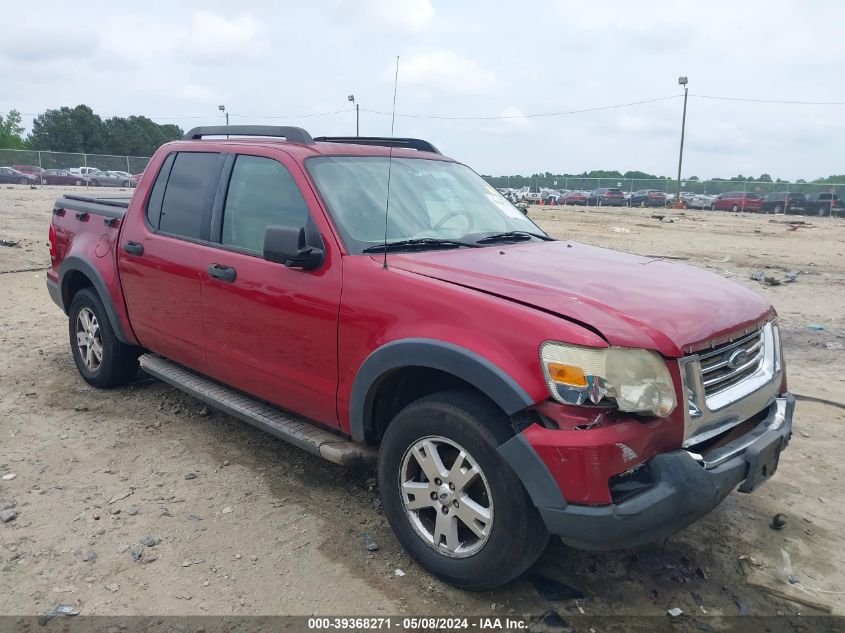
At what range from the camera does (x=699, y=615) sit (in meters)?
2.90

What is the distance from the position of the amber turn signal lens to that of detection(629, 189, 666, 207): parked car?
44.4 meters

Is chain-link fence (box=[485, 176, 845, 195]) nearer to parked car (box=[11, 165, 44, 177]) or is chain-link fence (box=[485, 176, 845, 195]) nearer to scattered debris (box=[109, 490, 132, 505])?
parked car (box=[11, 165, 44, 177])

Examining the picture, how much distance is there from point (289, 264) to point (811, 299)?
325 inches

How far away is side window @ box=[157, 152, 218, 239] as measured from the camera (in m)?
4.30

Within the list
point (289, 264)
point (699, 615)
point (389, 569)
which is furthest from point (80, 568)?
point (699, 615)

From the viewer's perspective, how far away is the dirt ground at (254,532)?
2.97 metres

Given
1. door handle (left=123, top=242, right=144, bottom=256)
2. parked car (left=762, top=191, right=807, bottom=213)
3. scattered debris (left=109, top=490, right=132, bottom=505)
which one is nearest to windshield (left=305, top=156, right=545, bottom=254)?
door handle (left=123, top=242, right=144, bottom=256)

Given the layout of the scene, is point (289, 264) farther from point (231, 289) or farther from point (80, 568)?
point (80, 568)

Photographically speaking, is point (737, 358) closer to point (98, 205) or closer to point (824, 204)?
point (98, 205)

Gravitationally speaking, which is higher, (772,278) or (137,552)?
(772,278)

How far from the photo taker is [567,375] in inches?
102

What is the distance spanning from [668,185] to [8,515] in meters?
48.0

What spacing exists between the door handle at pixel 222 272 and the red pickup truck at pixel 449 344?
0.01 meters

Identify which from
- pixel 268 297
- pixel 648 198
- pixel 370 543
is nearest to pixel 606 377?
pixel 370 543
